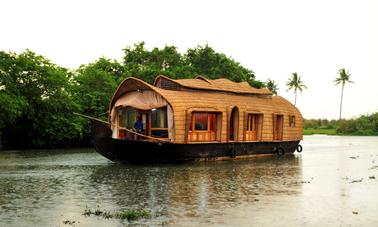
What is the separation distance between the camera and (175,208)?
10305 mm

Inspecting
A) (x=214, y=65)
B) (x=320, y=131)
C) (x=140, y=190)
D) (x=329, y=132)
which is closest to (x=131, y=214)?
(x=140, y=190)

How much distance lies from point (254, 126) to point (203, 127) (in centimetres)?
414

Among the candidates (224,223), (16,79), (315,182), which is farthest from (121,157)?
(16,79)

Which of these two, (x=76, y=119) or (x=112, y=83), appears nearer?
(x=76, y=119)

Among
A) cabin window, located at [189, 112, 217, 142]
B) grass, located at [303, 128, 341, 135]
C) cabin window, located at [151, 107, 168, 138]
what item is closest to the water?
cabin window, located at [189, 112, 217, 142]

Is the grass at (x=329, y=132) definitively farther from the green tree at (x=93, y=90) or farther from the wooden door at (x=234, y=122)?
the wooden door at (x=234, y=122)

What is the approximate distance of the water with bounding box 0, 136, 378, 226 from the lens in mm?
9258

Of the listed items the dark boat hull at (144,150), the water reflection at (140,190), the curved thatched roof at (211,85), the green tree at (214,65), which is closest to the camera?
the water reflection at (140,190)

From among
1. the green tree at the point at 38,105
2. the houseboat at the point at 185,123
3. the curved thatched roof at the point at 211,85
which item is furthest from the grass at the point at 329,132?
the houseboat at the point at 185,123

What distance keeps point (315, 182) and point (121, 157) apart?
8.58 meters

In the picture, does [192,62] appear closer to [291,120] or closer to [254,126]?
[291,120]

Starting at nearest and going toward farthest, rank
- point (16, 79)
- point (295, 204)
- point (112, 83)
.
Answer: point (295, 204)
point (16, 79)
point (112, 83)

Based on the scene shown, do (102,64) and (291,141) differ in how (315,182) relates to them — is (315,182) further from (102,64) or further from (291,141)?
(102,64)

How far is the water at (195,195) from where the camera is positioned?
30.4ft
